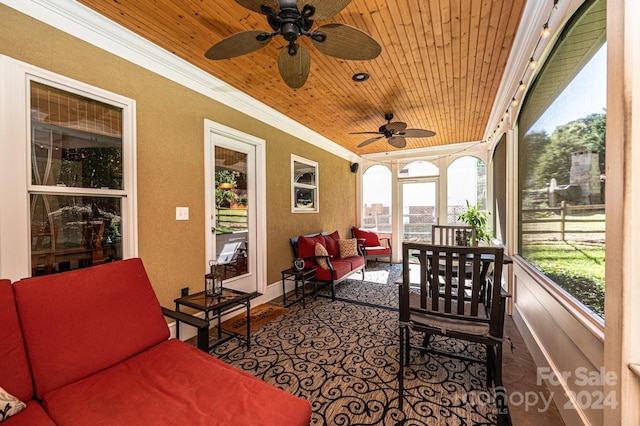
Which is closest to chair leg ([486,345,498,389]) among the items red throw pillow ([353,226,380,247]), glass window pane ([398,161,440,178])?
→ red throw pillow ([353,226,380,247])

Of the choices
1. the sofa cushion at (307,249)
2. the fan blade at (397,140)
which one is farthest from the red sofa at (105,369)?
the fan blade at (397,140)

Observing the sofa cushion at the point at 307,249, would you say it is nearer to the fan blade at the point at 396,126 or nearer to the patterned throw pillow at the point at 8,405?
the fan blade at the point at 396,126

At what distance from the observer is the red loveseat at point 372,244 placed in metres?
5.80

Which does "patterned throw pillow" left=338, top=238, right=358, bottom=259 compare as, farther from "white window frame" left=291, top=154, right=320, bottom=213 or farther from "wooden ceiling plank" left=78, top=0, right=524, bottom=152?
"wooden ceiling plank" left=78, top=0, right=524, bottom=152

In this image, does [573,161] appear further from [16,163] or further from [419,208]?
[419,208]

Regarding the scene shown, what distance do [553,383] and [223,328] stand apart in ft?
9.84

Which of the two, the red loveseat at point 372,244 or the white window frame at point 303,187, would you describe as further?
the red loveseat at point 372,244

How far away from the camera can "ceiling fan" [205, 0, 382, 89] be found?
154 centimetres

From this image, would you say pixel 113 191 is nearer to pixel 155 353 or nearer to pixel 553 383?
pixel 155 353

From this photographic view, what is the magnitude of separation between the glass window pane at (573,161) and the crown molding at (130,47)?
3179mm

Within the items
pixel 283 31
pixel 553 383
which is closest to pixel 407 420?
pixel 553 383

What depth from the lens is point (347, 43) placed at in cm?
174

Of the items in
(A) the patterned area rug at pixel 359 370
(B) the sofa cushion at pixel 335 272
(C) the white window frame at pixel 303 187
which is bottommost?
(A) the patterned area rug at pixel 359 370

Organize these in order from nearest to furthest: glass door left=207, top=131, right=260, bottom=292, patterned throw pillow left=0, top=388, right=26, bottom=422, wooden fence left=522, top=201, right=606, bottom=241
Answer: patterned throw pillow left=0, top=388, right=26, bottom=422
wooden fence left=522, top=201, right=606, bottom=241
glass door left=207, top=131, right=260, bottom=292
